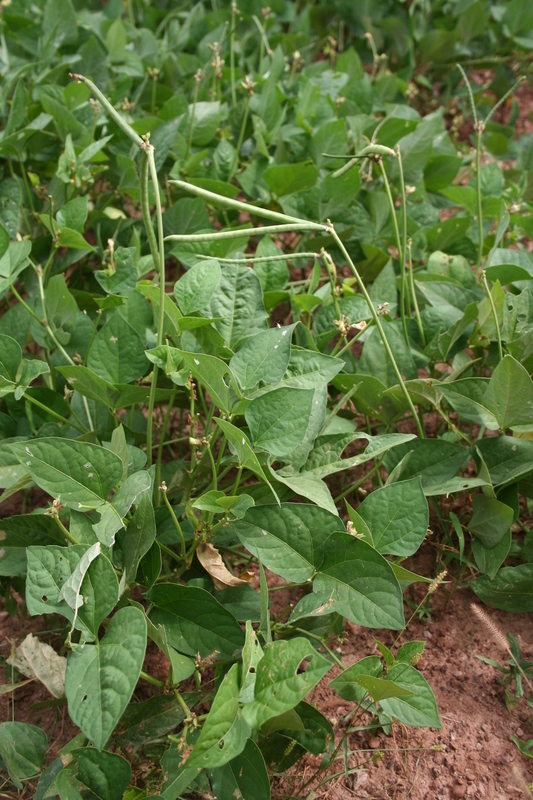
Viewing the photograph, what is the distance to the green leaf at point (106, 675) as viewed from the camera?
2.23 ft

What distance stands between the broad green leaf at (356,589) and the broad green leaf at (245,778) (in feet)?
0.51

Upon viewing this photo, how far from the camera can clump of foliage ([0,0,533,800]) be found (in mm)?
787

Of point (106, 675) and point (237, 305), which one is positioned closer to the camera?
point (106, 675)

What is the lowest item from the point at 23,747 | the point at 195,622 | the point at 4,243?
the point at 23,747

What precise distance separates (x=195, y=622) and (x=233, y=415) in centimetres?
27

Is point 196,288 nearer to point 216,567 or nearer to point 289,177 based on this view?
point 216,567

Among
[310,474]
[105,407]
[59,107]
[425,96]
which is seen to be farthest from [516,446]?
[425,96]

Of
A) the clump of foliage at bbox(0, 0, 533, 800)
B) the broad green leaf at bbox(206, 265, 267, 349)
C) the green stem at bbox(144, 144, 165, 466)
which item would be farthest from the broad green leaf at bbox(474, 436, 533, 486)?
the green stem at bbox(144, 144, 165, 466)

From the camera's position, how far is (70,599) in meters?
0.76

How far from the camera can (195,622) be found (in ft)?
2.84

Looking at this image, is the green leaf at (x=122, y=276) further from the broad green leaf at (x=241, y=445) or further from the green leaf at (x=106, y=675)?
the green leaf at (x=106, y=675)

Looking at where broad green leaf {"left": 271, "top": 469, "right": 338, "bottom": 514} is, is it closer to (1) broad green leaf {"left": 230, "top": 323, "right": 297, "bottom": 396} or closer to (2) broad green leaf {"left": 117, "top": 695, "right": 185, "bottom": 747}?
(1) broad green leaf {"left": 230, "top": 323, "right": 297, "bottom": 396}

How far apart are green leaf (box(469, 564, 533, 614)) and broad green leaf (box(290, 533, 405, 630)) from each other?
0.28 meters

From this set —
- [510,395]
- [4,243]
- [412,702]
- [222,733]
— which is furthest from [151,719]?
[4,243]
